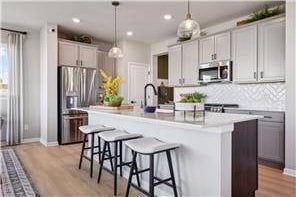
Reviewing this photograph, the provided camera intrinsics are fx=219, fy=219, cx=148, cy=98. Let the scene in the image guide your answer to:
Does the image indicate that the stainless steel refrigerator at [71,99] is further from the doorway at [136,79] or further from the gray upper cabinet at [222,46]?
the gray upper cabinet at [222,46]

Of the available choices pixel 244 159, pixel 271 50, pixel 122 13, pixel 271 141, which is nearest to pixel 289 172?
pixel 271 141

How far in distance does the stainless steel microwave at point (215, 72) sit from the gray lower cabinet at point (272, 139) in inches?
38.5

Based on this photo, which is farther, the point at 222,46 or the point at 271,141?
the point at 222,46

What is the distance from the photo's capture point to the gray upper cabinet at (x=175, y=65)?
540cm

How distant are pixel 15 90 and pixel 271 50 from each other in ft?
17.5

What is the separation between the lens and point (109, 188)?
2732mm

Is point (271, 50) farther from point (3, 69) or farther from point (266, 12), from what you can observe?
point (3, 69)

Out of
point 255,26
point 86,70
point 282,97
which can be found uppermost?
point 255,26

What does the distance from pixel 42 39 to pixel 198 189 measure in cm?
493

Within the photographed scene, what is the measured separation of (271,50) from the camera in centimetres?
368

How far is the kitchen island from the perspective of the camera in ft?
6.19

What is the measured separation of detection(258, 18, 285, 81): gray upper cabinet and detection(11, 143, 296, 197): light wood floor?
61.1 inches

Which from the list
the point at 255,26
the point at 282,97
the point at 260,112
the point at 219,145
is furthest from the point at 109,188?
the point at 255,26

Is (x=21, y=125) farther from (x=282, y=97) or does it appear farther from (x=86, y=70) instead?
(x=282, y=97)
